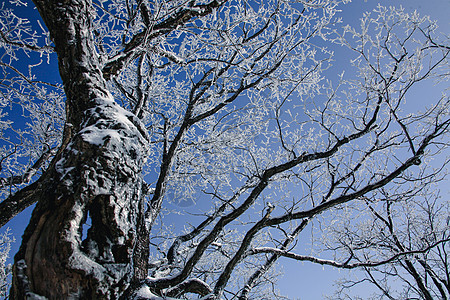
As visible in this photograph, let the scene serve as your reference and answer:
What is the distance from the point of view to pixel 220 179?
6.01m

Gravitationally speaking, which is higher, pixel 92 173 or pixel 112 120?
pixel 112 120

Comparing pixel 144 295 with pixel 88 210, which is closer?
pixel 88 210

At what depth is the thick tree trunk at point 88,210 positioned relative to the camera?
1263 mm

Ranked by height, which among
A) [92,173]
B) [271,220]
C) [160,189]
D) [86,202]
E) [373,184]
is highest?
[160,189]

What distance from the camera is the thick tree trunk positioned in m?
1.26

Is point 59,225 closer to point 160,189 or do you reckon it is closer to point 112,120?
point 112,120

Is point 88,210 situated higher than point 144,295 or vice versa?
point 88,210

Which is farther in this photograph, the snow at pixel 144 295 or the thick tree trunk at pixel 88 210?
the snow at pixel 144 295

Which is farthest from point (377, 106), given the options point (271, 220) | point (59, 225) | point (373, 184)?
point (59, 225)

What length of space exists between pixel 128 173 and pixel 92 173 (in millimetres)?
224

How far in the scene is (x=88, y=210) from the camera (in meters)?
1.51

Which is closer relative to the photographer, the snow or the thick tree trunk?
the thick tree trunk

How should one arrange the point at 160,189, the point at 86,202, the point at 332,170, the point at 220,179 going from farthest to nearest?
the point at 220,179
the point at 332,170
the point at 160,189
the point at 86,202

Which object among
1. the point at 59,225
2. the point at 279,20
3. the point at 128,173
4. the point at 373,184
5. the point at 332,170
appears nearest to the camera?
the point at 59,225
